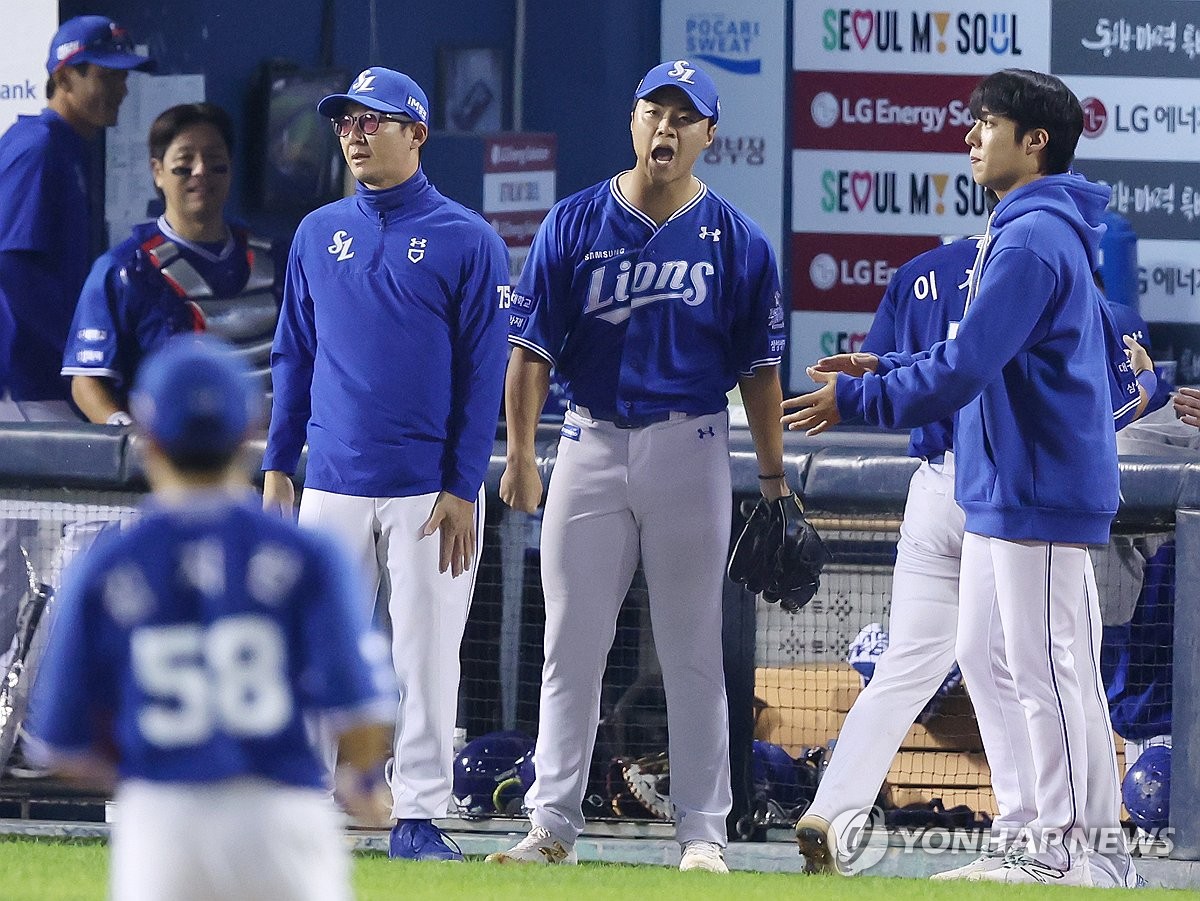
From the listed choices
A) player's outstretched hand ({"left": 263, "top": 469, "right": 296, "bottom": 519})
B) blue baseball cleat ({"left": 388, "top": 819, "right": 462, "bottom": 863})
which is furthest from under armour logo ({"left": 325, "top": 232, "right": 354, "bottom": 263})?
blue baseball cleat ({"left": 388, "top": 819, "right": 462, "bottom": 863})

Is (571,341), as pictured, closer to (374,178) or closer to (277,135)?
(374,178)

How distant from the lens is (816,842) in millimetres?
4637

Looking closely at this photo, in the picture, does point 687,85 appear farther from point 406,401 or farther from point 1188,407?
point 1188,407

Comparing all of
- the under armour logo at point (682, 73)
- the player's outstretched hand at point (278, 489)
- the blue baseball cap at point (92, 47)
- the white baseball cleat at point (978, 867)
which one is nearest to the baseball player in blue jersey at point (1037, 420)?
the white baseball cleat at point (978, 867)

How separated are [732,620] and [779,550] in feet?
1.36

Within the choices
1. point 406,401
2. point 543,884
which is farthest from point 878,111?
point 543,884

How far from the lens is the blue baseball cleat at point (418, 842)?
15.0ft

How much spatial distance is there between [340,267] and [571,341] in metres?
0.54

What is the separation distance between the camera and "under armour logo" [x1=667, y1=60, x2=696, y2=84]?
4613mm

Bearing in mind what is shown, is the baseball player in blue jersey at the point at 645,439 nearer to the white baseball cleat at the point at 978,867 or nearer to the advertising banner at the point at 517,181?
the white baseball cleat at the point at 978,867

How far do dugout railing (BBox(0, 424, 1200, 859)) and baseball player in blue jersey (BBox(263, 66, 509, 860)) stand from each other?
1.56ft

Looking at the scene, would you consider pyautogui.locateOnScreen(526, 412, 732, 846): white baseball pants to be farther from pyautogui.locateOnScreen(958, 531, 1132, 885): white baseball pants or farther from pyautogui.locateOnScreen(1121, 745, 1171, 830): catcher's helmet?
pyautogui.locateOnScreen(1121, 745, 1171, 830): catcher's helmet

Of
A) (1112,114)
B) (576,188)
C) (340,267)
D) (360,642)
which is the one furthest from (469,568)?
(1112,114)

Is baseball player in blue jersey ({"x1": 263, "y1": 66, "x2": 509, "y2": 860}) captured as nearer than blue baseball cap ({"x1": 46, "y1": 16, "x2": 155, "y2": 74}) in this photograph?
Yes
